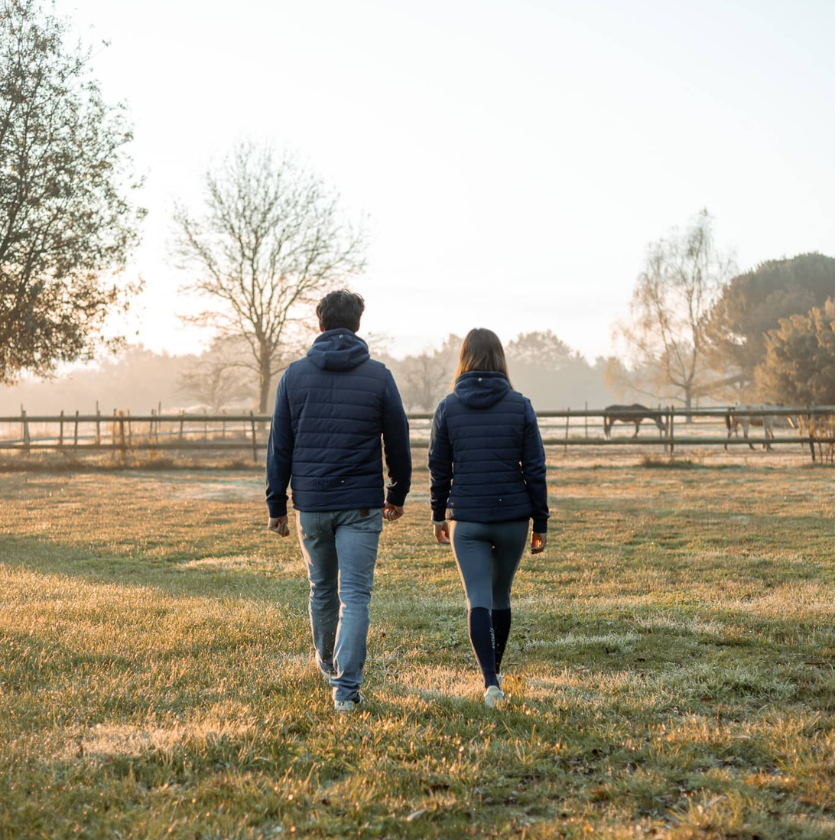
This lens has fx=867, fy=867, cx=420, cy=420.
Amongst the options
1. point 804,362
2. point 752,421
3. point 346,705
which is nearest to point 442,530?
point 346,705

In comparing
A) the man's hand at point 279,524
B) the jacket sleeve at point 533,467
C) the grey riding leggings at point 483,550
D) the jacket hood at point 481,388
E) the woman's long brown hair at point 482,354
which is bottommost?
the grey riding leggings at point 483,550

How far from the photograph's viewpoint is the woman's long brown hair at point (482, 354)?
4215mm

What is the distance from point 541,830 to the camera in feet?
9.31

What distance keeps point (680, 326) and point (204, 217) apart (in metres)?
27.4

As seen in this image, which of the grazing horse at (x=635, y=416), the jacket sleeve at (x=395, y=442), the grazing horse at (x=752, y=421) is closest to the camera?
the jacket sleeve at (x=395, y=442)

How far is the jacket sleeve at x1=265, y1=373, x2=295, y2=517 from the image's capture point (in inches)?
162

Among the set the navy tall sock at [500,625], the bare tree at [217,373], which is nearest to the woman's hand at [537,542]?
the navy tall sock at [500,625]

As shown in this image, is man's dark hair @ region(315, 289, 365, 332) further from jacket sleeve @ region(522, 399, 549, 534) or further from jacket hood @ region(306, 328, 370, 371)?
jacket sleeve @ region(522, 399, 549, 534)

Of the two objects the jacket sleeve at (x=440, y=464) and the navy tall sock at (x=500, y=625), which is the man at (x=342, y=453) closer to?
the jacket sleeve at (x=440, y=464)

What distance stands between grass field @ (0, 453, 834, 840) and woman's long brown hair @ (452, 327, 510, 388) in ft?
5.30

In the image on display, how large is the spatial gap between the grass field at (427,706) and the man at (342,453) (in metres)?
0.49

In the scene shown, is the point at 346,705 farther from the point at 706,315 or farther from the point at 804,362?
the point at 706,315

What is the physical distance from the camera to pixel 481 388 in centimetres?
420

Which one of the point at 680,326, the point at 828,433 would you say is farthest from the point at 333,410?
the point at 680,326
